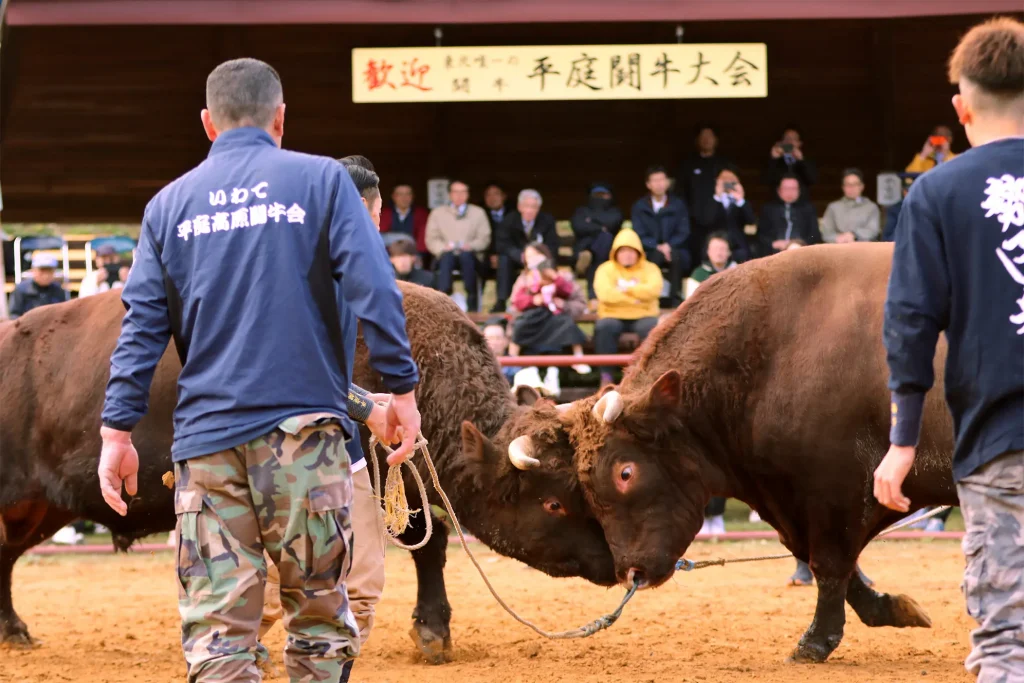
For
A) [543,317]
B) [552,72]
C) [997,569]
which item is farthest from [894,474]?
[552,72]

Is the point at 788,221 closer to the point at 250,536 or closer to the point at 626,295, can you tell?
the point at 626,295

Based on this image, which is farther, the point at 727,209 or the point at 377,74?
the point at 727,209

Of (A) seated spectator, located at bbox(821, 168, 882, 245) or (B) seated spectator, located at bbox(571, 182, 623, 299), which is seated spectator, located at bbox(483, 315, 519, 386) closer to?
(B) seated spectator, located at bbox(571, 182, 623, 299)

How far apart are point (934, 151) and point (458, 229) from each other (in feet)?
18.4

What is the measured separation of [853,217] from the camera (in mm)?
14453

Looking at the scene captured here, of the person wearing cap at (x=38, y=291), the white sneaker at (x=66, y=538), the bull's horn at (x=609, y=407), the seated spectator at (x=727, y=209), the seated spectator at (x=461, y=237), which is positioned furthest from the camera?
the seated spectator at (x=461, y=237)

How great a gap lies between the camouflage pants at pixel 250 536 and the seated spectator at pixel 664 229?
1048 cm

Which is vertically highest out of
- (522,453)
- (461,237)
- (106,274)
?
(461,237)

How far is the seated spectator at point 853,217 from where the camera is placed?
1445 cm

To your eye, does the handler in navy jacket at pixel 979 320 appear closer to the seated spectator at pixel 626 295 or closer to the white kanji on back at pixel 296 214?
the white kanji on back at pixel 296 214

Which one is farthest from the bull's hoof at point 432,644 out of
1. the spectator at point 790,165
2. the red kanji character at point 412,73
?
the spectator at point 790,165

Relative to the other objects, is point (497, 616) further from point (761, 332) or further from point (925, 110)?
point (925, 110)

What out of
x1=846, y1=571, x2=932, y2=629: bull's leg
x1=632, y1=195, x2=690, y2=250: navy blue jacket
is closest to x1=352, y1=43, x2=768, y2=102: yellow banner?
x1=632, y1=195, x2=690, y2=250: navy blue jacket

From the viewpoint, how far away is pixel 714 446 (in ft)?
23.4
